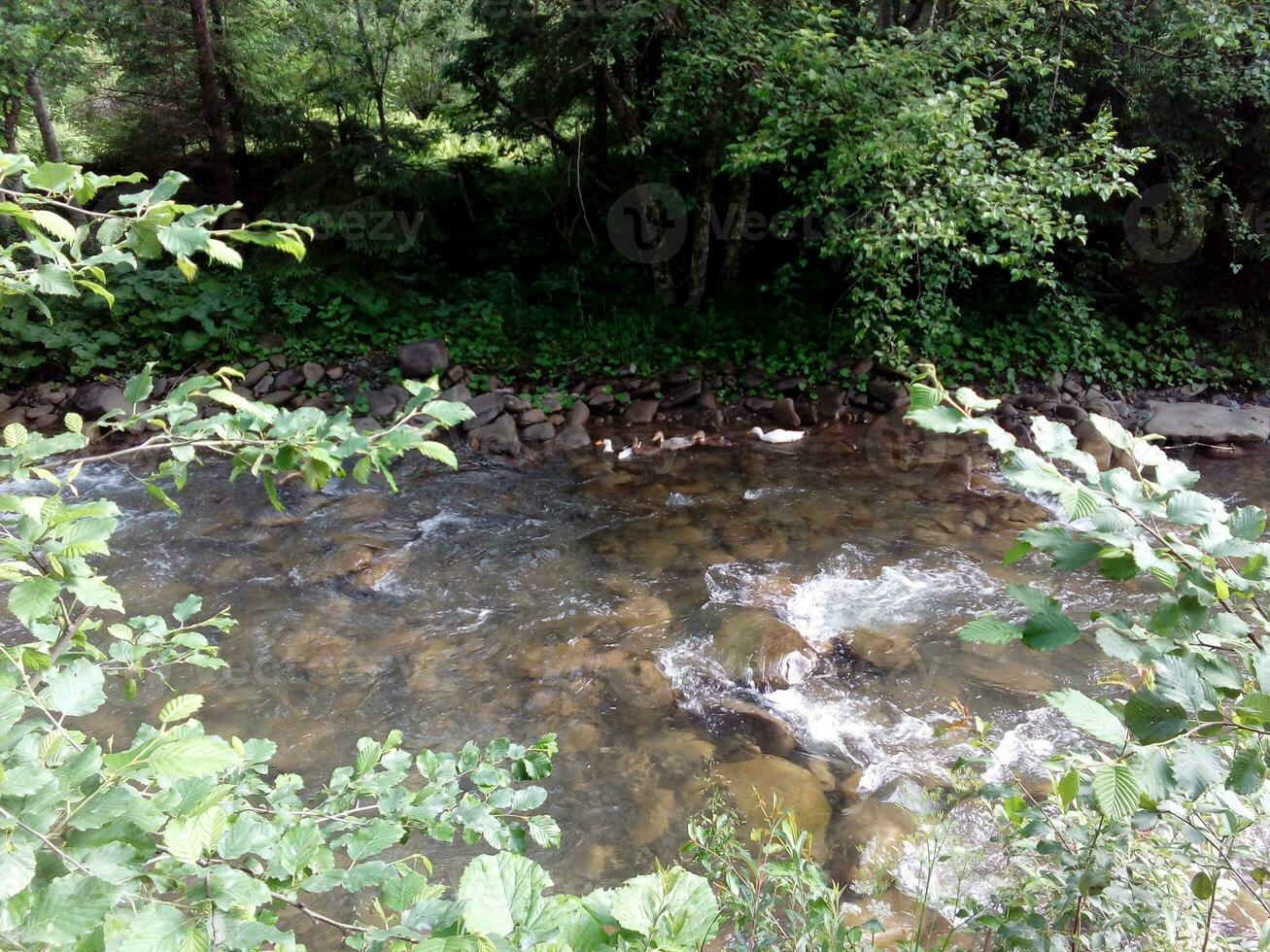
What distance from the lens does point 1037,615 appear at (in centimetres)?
111

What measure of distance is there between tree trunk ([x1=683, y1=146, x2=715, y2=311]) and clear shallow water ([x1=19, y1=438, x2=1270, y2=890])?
265 cm

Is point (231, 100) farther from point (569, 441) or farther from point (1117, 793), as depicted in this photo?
point (1117, 793)

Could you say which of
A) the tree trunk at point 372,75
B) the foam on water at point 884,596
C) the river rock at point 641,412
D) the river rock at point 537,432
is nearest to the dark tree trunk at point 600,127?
the tree trunk at point 372,75

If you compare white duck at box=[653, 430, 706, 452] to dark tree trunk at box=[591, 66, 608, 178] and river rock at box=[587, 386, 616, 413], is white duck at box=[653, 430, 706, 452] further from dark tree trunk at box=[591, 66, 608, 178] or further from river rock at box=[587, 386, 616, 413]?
dark tree trunk at box=[591, 66, 608, 178]

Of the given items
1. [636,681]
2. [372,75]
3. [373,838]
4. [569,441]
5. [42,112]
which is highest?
[372,75]

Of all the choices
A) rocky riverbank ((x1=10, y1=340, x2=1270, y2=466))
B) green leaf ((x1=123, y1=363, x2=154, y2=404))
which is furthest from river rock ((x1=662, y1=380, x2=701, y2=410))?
green leaf ((x1=123, y1=363, x2=154, y2=404))

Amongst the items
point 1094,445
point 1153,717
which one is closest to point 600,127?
point 1094,445

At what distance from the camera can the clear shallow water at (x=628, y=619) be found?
3.92 meters

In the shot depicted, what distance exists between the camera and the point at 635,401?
8438mm

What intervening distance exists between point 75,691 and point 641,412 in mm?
7170

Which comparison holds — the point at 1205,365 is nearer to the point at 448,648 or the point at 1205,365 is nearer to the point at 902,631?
the point at 902,631

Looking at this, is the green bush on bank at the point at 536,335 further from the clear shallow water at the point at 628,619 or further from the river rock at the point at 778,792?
the river rock at the point at 778,792

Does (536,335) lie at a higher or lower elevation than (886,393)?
higher

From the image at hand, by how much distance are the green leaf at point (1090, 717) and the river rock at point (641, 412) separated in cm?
706
